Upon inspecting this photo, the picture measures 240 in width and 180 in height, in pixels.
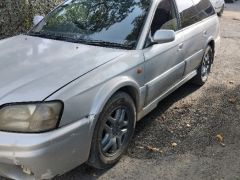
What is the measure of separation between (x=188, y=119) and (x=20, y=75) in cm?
248

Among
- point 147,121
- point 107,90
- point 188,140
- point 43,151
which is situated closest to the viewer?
point 43,151

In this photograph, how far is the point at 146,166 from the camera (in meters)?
4.07

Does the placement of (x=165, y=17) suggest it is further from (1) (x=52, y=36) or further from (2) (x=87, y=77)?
(2) (x=87, y=77)

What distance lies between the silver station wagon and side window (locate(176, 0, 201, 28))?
0.02 m

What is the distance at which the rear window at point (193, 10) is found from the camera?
5.38 metres

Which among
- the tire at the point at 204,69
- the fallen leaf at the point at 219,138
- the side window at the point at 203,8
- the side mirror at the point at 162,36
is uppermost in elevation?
the side mirror at the point at 162,36

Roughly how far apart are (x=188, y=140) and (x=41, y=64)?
1948 millimetres

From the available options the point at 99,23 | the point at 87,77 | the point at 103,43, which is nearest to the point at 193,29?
the point at 99,23

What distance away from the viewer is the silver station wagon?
3186 millimetres

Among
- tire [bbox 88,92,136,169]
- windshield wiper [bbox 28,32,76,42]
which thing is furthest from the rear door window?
tire [bbox 88,92,136,169]

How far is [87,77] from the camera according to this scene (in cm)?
354

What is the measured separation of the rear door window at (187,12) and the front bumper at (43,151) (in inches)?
99.2

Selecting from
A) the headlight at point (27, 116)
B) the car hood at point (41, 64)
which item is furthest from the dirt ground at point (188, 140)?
the car hood at point (41, 64)

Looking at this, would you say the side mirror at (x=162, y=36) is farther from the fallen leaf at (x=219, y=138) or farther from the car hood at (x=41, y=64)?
the fallen leaf at (x=219, y=138)
